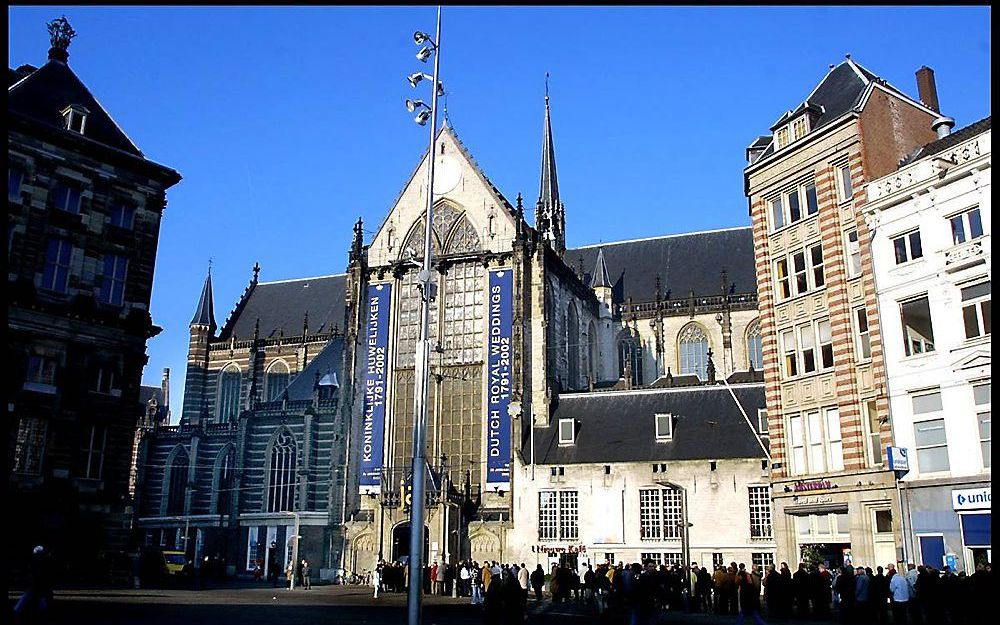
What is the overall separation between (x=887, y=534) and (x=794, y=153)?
13.4 metres

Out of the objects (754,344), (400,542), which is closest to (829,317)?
(400,542)

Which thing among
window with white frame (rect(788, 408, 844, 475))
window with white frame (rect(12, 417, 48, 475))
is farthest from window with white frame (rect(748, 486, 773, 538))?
window with white frame (rect(12, 417, 48, 475))

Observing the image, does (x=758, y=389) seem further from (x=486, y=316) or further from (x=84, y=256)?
(x=84, y=256)

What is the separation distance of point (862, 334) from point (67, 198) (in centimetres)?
2976

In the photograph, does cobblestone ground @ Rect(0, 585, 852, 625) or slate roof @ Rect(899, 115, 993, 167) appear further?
slate roof @ Rect(899, 115, 993, 167)

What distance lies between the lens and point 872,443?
26.0 meters

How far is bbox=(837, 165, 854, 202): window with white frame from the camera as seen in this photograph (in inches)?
1108

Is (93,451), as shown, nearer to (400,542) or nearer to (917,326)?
(400,542)

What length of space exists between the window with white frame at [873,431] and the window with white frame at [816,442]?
3.08 feet

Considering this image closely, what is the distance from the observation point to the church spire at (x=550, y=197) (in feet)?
201

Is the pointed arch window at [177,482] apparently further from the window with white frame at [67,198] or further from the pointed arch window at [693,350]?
the pointed arch window at [693,350]

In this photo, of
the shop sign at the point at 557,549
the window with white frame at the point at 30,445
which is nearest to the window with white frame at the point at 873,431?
the shop sign at the point at 557,549

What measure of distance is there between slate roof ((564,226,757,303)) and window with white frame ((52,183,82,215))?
35824 millimetres

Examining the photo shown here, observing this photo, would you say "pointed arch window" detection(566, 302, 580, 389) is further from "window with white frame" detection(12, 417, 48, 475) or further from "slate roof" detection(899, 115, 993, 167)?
"window with white frame" detection(12, 417, 48, 475)
